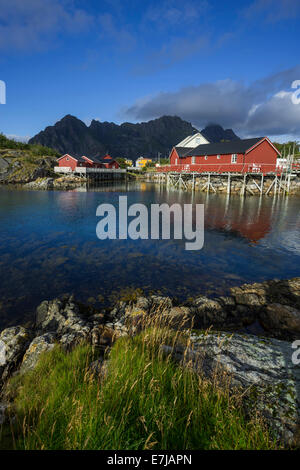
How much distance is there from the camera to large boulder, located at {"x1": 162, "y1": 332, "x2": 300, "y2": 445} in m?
3.14

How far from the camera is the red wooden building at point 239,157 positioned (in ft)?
133

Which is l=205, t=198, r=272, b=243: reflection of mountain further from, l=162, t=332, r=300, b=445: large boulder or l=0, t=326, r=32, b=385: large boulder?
l=0, t=326, r=32, b=385: large boulder

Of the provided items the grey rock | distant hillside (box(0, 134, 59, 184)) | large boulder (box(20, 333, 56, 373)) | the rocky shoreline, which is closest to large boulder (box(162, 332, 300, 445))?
the rocky shoreline

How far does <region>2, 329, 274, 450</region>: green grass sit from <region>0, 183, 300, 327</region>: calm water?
204 inches

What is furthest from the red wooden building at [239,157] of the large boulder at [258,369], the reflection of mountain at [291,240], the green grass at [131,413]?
the green grass at [131,413]

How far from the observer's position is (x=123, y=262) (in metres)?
12.2

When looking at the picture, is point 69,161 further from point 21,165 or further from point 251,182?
point 251,182

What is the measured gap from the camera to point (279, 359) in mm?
4531

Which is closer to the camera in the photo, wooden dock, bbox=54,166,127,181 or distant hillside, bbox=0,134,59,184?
distant hillside, bbox=0,134,59,184

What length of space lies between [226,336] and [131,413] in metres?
3.11

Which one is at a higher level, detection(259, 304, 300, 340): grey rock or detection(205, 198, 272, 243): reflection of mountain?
detection(205, 198, 272, 243): reflection of mountain

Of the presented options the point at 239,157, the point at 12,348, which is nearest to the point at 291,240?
the point at 12,348
